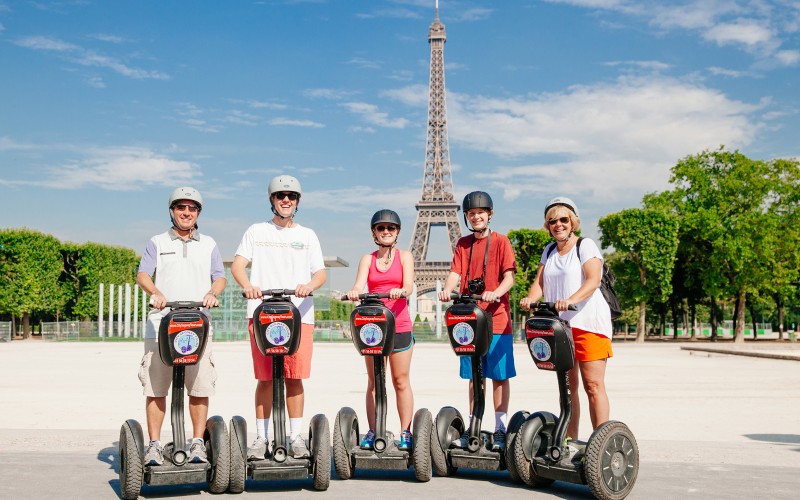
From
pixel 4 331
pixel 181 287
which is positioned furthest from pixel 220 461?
pixel 4 331

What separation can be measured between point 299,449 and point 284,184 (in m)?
1.78

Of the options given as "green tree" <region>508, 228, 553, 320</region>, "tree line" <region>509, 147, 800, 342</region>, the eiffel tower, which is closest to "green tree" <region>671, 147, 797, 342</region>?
"tree line" <region>509, 147, 800, 342</region>

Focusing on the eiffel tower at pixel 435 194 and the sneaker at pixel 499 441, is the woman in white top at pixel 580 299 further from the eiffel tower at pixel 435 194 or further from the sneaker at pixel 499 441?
the eiffel tower at pixel 435 194

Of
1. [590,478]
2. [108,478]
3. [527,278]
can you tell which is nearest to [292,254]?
[108,478]

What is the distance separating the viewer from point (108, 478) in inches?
202

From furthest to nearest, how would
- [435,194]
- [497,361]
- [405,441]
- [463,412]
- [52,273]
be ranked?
[435,194]
[52,273]
[463,412]
[497,361]
[405,441]

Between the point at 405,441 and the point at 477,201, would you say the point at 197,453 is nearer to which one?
the point at 405,441

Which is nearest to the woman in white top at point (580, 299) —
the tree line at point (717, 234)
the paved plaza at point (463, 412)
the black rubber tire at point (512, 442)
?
the black rubber tire at point (512, 442)

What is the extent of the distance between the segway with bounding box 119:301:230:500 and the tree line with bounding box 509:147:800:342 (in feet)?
125

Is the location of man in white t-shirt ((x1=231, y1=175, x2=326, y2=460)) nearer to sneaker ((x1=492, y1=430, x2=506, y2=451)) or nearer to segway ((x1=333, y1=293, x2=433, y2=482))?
segway ((x1=333, y1=293, x2=433, y2=482))

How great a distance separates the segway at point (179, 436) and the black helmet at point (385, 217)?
138 cm

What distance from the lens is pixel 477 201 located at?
546cm

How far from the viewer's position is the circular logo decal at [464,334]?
5.09 meters

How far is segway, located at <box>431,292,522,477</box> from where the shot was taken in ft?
16.7
